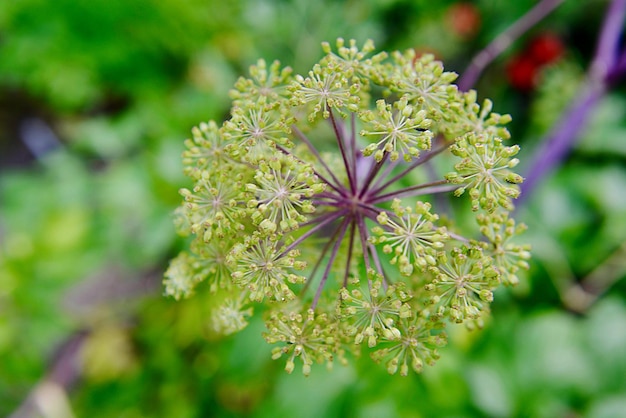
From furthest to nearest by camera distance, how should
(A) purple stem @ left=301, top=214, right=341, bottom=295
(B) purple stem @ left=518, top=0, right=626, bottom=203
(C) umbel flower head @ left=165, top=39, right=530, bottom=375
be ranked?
(B) purple stem @ left=518, top=0, right=626, bottom=203
(A) purple stem @ left=301, top=214, right=341, bottom=295
(C) umbel flower head @ left=165, top=39, right=530, bottom=375

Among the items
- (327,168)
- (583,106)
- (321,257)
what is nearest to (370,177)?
(327,168)

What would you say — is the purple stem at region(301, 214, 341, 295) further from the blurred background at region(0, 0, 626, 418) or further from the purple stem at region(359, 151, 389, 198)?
the blurred background at region(0, 0, 626, 418)

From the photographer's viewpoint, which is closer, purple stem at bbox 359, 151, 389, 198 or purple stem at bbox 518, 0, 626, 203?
purple stem at bbox 359, 151, 389, 198

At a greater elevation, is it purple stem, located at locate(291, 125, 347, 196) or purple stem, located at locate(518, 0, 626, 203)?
purple stem, located at locate(518, 0, 626, 203)

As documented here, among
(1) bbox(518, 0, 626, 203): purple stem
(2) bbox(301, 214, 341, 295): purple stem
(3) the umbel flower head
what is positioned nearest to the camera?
(3) the umbel flower head

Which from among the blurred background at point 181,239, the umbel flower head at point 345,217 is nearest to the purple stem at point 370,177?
the umbel flower head at point 345,217

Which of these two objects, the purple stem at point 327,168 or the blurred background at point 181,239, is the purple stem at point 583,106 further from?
the purple stem at point 327,168

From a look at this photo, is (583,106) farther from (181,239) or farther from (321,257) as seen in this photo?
(181,239)

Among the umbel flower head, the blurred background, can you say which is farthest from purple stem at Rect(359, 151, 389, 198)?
the blurred background
